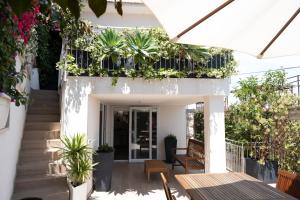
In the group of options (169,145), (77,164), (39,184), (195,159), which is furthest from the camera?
(169,145)

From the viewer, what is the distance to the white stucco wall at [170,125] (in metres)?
12.2

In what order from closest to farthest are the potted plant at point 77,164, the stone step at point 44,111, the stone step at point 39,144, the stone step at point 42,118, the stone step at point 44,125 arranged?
the potted plant at point 77,164 < the stone step at point 39,144 < the stone step at point 44,125 < the stone step at point 42,118 < the stone step at point 44,111

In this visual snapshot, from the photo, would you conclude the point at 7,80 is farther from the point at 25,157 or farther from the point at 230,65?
the point at 230,65

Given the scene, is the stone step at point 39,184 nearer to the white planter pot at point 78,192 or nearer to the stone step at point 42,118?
the white planter pot at point 78,192

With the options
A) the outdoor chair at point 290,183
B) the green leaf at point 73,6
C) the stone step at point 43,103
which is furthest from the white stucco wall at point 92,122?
the green leaf at point 73,6

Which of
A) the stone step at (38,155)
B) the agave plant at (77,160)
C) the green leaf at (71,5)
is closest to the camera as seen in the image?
the green leaf at (71,5)

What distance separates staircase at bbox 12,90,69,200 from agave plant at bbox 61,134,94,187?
490 millimetres

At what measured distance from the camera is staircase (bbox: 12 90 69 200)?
19.2 feet

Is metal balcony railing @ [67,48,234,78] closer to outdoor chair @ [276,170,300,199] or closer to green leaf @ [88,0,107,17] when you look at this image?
outdoor chair @ [276,170,300,199]

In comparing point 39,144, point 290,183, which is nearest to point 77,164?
point 39,144

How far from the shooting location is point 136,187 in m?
7.64

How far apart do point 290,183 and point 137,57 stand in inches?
161

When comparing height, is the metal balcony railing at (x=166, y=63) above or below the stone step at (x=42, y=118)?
above

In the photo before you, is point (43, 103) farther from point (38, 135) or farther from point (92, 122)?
point (92, 122)
